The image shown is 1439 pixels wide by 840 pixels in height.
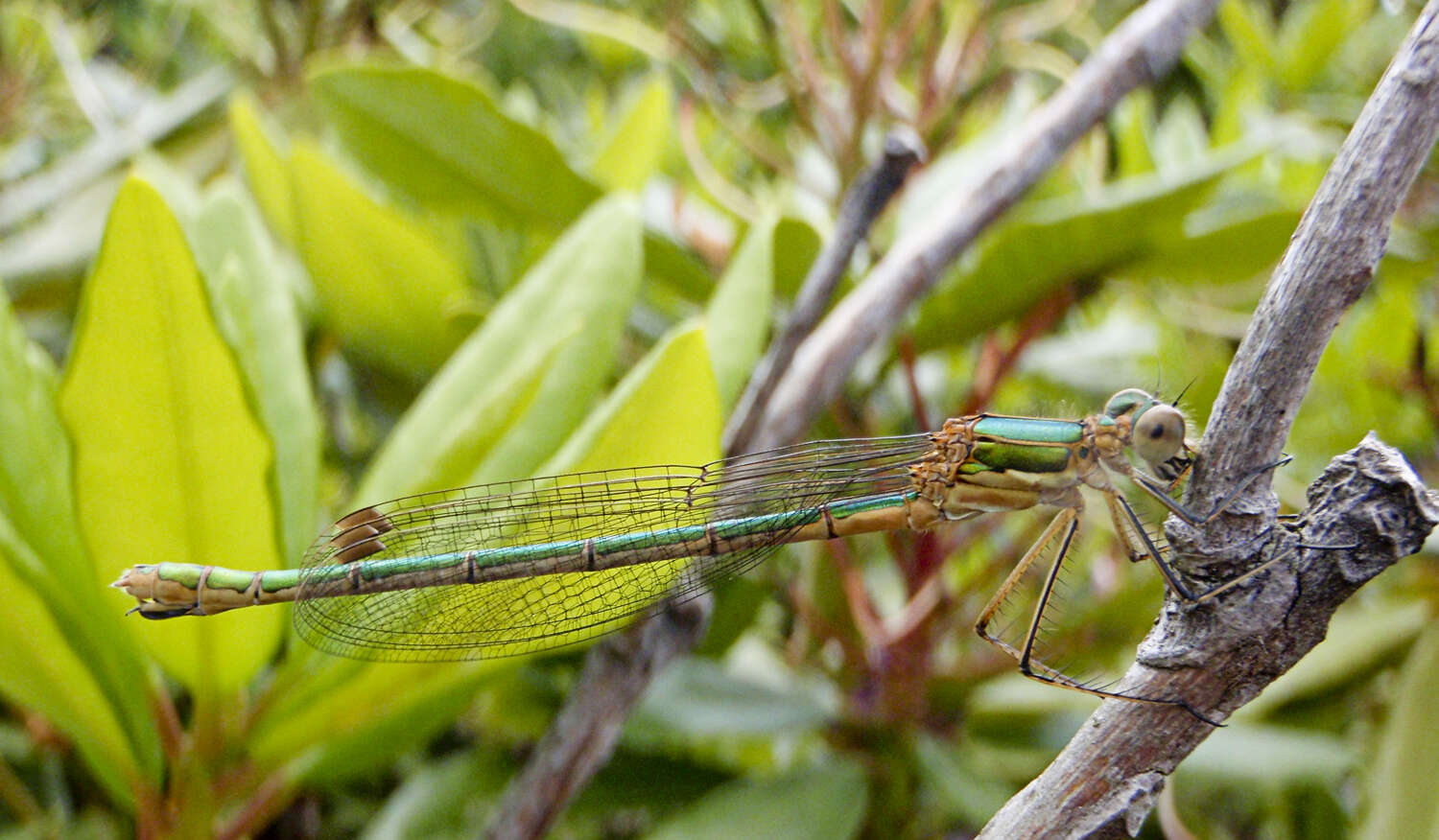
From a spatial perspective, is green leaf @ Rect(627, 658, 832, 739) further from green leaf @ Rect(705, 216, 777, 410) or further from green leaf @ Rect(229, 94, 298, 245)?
green leaf @ Rect(229, 94, 298, 245)

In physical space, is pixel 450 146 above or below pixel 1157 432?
above

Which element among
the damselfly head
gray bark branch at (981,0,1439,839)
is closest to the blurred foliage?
the damselfly head

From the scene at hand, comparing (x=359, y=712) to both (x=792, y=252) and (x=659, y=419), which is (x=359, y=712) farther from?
(x=792, y=252)

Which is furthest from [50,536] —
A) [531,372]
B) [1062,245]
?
[1062,245]

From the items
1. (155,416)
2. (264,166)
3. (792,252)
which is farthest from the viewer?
(264,166)

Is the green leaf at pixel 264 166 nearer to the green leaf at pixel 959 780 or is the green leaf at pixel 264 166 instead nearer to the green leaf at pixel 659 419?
the green leaf at pixel 659 419

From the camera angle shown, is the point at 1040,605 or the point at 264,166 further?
the point at 264,166

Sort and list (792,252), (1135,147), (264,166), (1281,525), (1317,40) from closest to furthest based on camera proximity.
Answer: (1281,525) → (792,252) → (264,166) → (1135,147) → (1317,40)

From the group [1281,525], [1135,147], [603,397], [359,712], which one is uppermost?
[1135,147]
